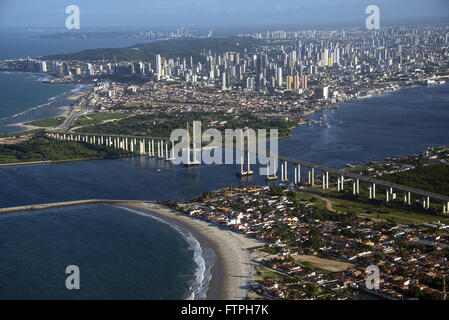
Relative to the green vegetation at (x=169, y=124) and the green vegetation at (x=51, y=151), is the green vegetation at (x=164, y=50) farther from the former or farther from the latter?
the green vegetation at (x=51, y=151)

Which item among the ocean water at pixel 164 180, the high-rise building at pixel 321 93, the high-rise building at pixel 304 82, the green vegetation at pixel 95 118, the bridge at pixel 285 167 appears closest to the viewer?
the ocean water at pixel 164 180

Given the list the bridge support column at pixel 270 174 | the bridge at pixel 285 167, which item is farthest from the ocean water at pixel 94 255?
the bridge at pixel 285 167

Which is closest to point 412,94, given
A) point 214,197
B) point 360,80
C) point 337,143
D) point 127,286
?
point 360,80

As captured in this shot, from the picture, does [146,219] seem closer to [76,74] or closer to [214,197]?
[214,197]
